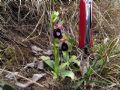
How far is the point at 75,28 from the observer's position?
2.24m

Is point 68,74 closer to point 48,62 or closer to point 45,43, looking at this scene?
point 48,62

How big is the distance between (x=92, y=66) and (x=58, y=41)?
0.75ft

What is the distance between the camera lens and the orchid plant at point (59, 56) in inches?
69.4

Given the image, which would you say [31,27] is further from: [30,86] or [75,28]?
[30,86]

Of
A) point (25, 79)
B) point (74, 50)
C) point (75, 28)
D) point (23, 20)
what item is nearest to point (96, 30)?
point (75, 28)

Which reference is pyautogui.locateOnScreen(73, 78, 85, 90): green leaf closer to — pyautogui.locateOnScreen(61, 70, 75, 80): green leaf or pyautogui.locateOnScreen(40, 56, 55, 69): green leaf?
pyautogui.locateOnScreen(61, 70, 75, 80): green leaf

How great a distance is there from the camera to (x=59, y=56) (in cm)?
191

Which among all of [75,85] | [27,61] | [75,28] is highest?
[75,28]

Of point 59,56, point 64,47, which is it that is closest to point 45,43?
point 59,56

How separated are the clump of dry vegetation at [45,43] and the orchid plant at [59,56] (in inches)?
1.9

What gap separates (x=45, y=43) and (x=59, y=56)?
0.70ft

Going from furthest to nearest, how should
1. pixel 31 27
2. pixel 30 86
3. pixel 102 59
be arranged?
pixel 31 27
pixel 102 59
pixel 30 86

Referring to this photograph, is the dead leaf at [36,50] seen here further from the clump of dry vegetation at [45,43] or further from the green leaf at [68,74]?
the green leaf at [68,74]

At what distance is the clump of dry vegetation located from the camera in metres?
1.83
